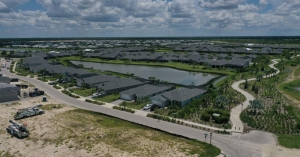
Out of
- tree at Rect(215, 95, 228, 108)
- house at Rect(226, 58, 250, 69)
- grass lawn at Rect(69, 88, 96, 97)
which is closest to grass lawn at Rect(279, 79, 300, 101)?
tree at Rect(215, 95, 228, 108)

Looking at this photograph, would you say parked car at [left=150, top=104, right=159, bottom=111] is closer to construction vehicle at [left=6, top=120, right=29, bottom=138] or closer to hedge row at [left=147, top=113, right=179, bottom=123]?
hedge row at [left=147, top=113, right=179, bottom=123]

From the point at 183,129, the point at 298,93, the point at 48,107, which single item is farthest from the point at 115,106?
the point at 298,93

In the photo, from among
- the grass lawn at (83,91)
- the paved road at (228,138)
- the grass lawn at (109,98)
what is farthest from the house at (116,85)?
the paved road at (228,138)

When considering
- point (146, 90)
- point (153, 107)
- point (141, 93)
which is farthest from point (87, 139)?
point (146, 90)

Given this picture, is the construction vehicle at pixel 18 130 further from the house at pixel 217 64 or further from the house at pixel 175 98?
the house at pixel 217 64

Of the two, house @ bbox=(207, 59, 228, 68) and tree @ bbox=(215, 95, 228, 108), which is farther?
house @ bbox=(207, 59, 228, 68)

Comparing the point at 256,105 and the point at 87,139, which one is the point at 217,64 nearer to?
the point at 256,105

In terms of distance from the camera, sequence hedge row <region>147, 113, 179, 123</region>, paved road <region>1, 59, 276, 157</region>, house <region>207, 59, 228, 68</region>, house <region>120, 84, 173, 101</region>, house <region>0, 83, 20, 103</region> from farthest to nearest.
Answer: house <region>207, 59, 228, 68</region> < house <region>120, 84, 173, 101</region> < house <region>0, 83, 20, 103</region> < hedge row <region>147, 113, 179, 123</region> < paved road <region>1, 59, 276, 157</region>

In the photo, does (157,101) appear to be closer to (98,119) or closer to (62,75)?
(98,119)
